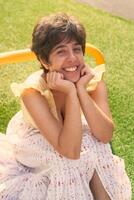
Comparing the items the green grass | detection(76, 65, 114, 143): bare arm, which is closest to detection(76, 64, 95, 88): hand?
detection(76, 65, 114, 143): bare arm

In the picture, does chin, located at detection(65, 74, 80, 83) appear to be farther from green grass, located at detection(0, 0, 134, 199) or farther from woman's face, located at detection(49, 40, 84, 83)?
green grass, located at detection(0, 0, 134, 199)

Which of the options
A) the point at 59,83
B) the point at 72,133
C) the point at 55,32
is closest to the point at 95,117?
the point at 72,133

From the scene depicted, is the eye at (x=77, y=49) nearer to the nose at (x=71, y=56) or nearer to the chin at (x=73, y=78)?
the nose at (x=71, y=56)

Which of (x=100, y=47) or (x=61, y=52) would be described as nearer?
(x=61, y=52)

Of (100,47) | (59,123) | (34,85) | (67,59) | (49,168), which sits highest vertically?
(67,59)

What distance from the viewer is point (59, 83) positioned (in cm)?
290

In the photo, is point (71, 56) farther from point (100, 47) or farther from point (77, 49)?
point (100, 47)

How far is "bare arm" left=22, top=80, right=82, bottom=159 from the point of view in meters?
2.86

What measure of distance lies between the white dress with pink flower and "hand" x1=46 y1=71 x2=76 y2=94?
4.5 inches

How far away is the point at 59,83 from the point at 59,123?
0.24m

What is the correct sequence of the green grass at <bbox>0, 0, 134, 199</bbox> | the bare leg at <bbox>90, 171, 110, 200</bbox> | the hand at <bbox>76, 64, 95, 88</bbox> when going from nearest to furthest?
the hand at <bbox>76, 64, 95, 88</bbox> < the bare leg at <bbox>90, 171, 110, 200</bbox> < the green grass at <bbox>0, 0, 134, 199</bbox>

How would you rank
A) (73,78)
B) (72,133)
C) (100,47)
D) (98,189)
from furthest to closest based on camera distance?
1. (100,47)
2. (98,189)
3. (73,78)
4. (72,133)

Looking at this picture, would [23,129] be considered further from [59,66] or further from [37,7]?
[37,7]

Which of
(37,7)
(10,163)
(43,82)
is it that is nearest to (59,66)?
(43,82)
